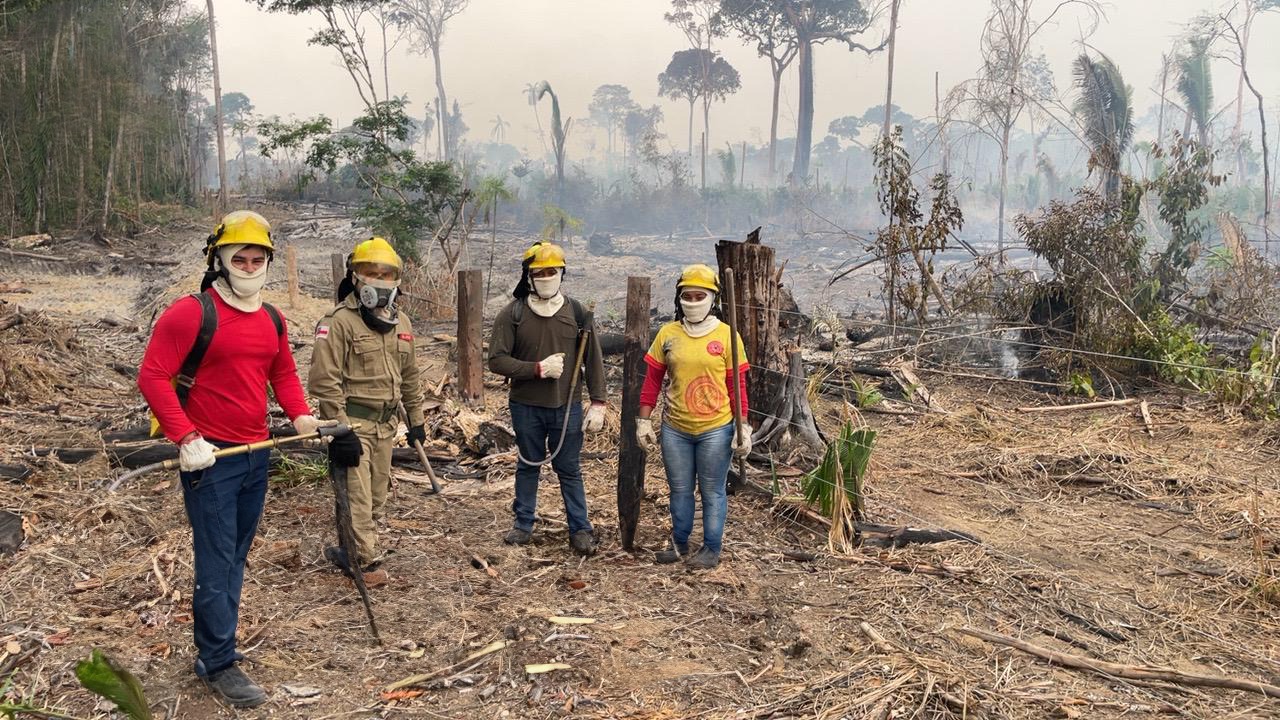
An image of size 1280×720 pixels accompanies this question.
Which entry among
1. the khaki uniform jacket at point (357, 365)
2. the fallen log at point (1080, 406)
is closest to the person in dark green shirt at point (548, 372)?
the khaki uniform jacket at point (357, 365)

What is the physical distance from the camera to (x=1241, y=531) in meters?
5.30

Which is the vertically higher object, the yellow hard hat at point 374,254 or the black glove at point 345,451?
the yellow hard hat at point 374,254

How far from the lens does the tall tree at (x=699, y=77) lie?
158 feet

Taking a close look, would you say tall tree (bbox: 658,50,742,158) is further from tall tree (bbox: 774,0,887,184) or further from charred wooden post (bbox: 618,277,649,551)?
charred wooden post (bbox: 618,277,649,551)

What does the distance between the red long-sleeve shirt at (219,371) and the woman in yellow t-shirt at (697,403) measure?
1835mm

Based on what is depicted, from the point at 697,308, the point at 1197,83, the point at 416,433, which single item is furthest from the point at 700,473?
the point at 1197,83

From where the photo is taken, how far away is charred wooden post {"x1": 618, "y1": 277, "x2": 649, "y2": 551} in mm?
4738

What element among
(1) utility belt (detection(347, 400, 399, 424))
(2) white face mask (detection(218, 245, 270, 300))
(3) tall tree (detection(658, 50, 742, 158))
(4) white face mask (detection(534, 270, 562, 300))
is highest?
(3) tall tree (detection(658, 50, 742, 158))

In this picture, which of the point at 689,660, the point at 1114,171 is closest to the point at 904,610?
the point at 689,660

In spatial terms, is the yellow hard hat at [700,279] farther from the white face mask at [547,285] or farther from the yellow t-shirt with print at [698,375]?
the white face mask at [547,285]

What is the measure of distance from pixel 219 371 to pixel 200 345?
0.44ft

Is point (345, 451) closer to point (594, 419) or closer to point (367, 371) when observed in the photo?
point (367, 371)

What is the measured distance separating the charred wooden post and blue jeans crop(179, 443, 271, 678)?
80.7 inches

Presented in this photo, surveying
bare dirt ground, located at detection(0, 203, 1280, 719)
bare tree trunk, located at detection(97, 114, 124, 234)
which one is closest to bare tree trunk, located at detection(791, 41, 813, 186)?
bare tree trunk, located at detection(97, 114, 124, 234)
